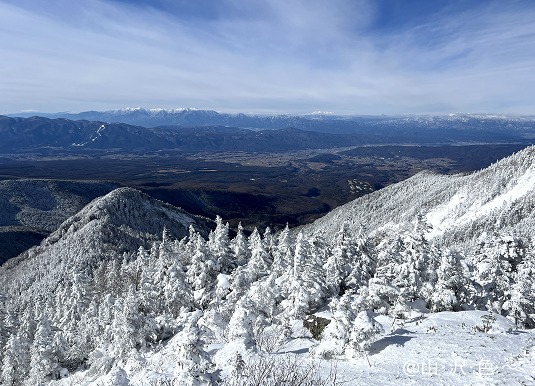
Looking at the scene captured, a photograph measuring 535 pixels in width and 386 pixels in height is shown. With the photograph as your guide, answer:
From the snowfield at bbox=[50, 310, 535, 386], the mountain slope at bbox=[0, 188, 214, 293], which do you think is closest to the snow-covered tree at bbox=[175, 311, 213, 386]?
the snowfield at bbox=[50, 310, 535, 386]

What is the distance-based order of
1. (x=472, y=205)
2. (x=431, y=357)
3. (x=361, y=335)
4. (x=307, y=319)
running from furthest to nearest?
(x=472, y=205)
(x=307, y=319)
(x=361, y=335)
(x=431, y=357)

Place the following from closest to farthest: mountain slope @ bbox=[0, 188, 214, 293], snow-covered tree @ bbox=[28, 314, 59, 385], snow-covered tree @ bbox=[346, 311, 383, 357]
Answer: snow-covered tree @ bbox=[346, 311, 383, 357], snow-covered tree @ bbox=[28, 314, 59, 385], mountain slope @ bbox=[0, 188, 214, 293]

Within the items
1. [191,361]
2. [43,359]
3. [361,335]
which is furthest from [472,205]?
[191,361]

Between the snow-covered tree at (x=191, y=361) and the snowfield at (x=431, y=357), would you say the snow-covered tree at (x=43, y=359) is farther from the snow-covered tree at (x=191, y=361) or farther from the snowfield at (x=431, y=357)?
the snow-covered tree at (x=191, y=361)

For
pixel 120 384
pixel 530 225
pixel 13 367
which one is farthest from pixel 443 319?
pixel 530 225

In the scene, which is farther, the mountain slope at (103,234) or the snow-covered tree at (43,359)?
the mountain slope at (103,234)

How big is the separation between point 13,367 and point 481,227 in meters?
128

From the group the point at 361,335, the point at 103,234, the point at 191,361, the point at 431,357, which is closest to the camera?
the point at 191,361

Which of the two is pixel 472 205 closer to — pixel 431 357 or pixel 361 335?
pixel 431 357

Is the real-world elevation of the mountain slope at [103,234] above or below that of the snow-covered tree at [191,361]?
below

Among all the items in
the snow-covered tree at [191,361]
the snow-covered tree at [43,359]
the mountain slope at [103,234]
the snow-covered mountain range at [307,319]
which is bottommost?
the mountain slope at [103,234]

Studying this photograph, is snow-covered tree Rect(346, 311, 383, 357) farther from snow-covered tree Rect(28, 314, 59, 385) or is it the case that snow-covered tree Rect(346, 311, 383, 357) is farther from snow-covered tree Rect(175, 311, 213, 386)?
snow-covered tree Rect(28, 314, 59, 385)

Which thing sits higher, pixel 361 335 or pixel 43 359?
pixel 361 335

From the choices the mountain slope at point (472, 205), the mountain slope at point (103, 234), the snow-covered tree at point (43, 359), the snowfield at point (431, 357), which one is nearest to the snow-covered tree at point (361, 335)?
the snowfield at point (431, 357)
